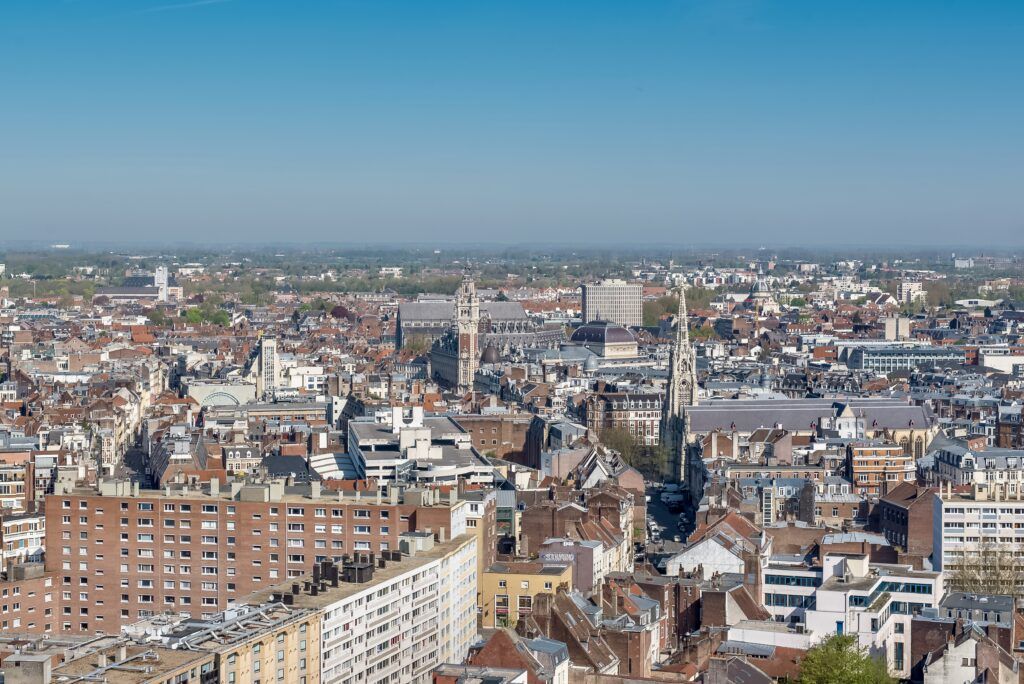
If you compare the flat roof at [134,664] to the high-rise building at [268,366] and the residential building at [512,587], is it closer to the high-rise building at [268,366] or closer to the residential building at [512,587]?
the residential building at [512,587]

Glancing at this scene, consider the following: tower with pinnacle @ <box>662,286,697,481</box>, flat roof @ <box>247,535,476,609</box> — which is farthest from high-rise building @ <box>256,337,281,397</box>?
flat roof @ <box>247,535,476,609</box>

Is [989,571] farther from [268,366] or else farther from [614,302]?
[614,302]

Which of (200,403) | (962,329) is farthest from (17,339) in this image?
(962,329)

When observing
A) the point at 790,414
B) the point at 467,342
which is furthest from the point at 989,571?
the point at 467,342

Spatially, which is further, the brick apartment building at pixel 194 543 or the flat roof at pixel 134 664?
the brick apartment building at pixel 194 543

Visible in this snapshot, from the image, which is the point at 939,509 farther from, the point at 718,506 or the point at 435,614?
the point at 435,614

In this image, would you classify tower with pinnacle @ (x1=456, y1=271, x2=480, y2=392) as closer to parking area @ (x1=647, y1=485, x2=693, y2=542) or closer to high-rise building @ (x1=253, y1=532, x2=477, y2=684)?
parking area @ (x1=647, y1=485, x2=693, y2=542)

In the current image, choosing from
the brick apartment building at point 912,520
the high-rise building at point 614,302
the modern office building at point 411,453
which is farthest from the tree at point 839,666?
the high-rise building at point 614,302
